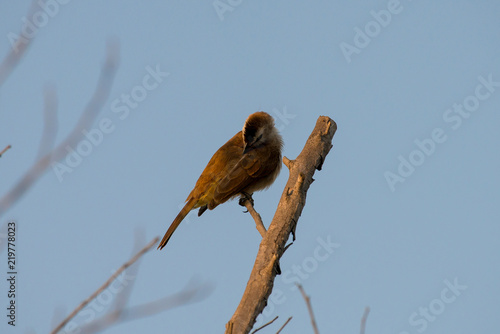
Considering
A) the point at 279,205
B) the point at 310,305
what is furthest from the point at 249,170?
the point at 310,305

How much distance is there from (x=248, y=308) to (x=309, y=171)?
142 cm

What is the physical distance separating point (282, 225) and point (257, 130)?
131 inches

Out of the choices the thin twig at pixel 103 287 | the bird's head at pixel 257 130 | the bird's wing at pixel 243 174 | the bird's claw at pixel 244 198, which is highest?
the bird's head at pixel 257 130

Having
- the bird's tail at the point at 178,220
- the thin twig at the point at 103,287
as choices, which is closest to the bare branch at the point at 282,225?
the thin twig at the point at 103,287

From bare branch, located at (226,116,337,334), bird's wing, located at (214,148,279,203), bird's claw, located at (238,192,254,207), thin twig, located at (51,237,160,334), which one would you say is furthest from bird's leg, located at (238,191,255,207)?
thin twig, located at (51,237,160,334)

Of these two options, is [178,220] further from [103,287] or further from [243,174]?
[103,287]

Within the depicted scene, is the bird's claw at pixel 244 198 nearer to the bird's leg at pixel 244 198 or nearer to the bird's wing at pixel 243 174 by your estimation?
the bird's leg at pixel 244 198

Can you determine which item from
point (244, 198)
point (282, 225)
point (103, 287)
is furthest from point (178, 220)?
Result: point (103, 287)

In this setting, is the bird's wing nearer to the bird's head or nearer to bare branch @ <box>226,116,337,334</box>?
the bird's head

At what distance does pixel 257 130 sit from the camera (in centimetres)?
729

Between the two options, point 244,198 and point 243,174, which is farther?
point 244,198

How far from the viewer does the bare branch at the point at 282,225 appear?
11.5ft

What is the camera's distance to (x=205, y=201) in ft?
23.1

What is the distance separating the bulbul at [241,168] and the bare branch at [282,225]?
6.88 feet
